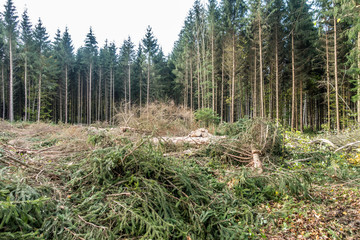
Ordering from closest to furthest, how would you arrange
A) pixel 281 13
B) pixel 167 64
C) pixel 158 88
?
1. pixel 281 13
2. pixel 158 88
3. pixel 167 64

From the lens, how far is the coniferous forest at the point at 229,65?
1497cm

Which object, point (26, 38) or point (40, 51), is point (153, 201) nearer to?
point (26, 38)

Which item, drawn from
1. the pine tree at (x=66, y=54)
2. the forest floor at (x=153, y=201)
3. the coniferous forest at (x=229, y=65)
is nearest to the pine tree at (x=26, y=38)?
the coniferous forest at (x=229, y=65)

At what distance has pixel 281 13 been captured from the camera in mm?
16656

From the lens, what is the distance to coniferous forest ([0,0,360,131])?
49.1 ft

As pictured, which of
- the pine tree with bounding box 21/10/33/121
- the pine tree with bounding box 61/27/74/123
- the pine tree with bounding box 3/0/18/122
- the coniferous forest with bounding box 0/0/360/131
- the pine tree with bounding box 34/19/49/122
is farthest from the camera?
the pine tree with bounding box 61/27/74/123

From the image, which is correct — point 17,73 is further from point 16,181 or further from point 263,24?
point 16,181

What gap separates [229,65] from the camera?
57.3 feet

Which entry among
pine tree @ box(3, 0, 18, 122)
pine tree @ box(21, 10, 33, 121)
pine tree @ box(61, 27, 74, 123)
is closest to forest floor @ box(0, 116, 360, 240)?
pine tree @ box(3, 0, 18, 122)

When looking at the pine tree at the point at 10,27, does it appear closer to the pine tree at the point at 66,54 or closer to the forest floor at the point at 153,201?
the pine tree at the point at 66,54

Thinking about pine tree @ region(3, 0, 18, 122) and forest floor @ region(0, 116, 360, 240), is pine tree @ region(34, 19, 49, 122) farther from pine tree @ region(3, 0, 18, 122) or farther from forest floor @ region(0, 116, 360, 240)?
forest floor @ region(0, 116, 360, 240)

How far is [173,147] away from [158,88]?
1028 inches

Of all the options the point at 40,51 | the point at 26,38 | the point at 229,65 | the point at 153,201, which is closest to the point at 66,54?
the point at 40,51

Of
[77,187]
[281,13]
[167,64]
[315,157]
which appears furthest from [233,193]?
[167,64]
